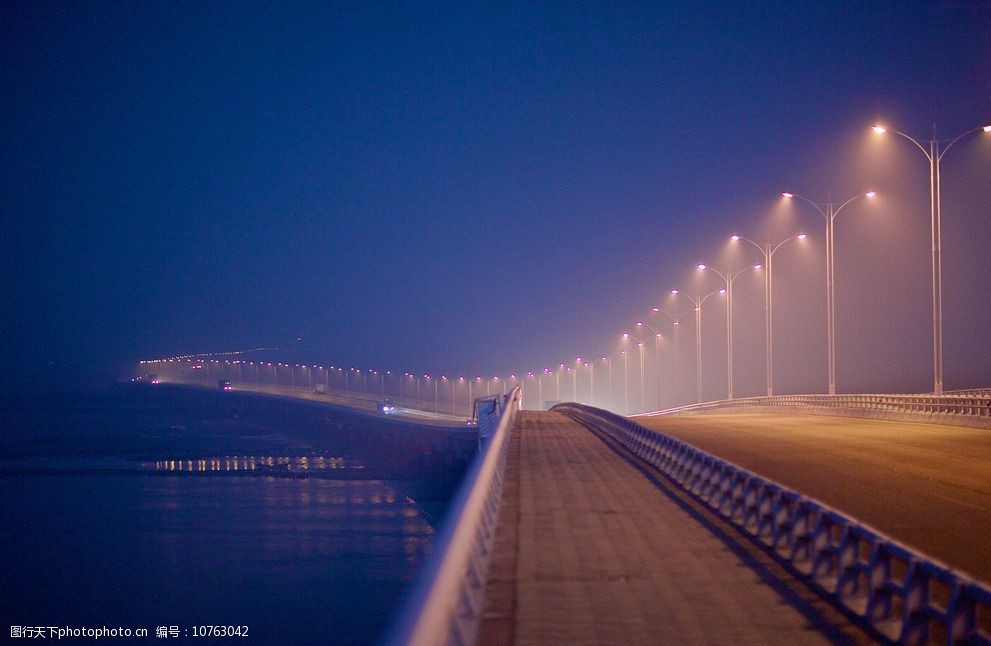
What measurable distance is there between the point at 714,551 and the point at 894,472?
1001cm

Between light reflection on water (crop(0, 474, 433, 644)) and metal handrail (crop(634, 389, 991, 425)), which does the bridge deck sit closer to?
light reflection on water (crop(0, 474, 433, 644))

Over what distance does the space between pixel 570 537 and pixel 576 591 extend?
3465 mm

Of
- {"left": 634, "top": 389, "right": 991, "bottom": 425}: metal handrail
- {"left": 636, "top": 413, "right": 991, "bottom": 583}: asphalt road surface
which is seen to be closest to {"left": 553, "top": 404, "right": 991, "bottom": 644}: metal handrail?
{"left": 636, "top": 413, "right": 991, "bottom": 583}: asphalt road surface

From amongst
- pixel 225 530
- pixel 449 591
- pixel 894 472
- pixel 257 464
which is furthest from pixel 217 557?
pixel 257 464

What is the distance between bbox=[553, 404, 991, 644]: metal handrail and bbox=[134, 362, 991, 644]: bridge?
19 millimetres

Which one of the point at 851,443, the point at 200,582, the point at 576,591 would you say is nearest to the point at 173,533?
the point at 200,582

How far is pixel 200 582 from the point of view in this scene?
3309 cm

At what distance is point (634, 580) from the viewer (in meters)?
10.9

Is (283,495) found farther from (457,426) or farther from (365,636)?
(365,636)

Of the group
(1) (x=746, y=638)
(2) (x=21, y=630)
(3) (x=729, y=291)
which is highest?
(3) (x=729, y=291)

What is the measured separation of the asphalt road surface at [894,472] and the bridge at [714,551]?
63 millimetres

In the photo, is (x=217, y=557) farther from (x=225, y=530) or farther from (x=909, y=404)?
(x=909, y=404)

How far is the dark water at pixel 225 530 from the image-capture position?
1178 inches

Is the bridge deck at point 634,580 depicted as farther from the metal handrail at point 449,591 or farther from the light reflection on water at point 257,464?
the light reflection on water at point 257,464
